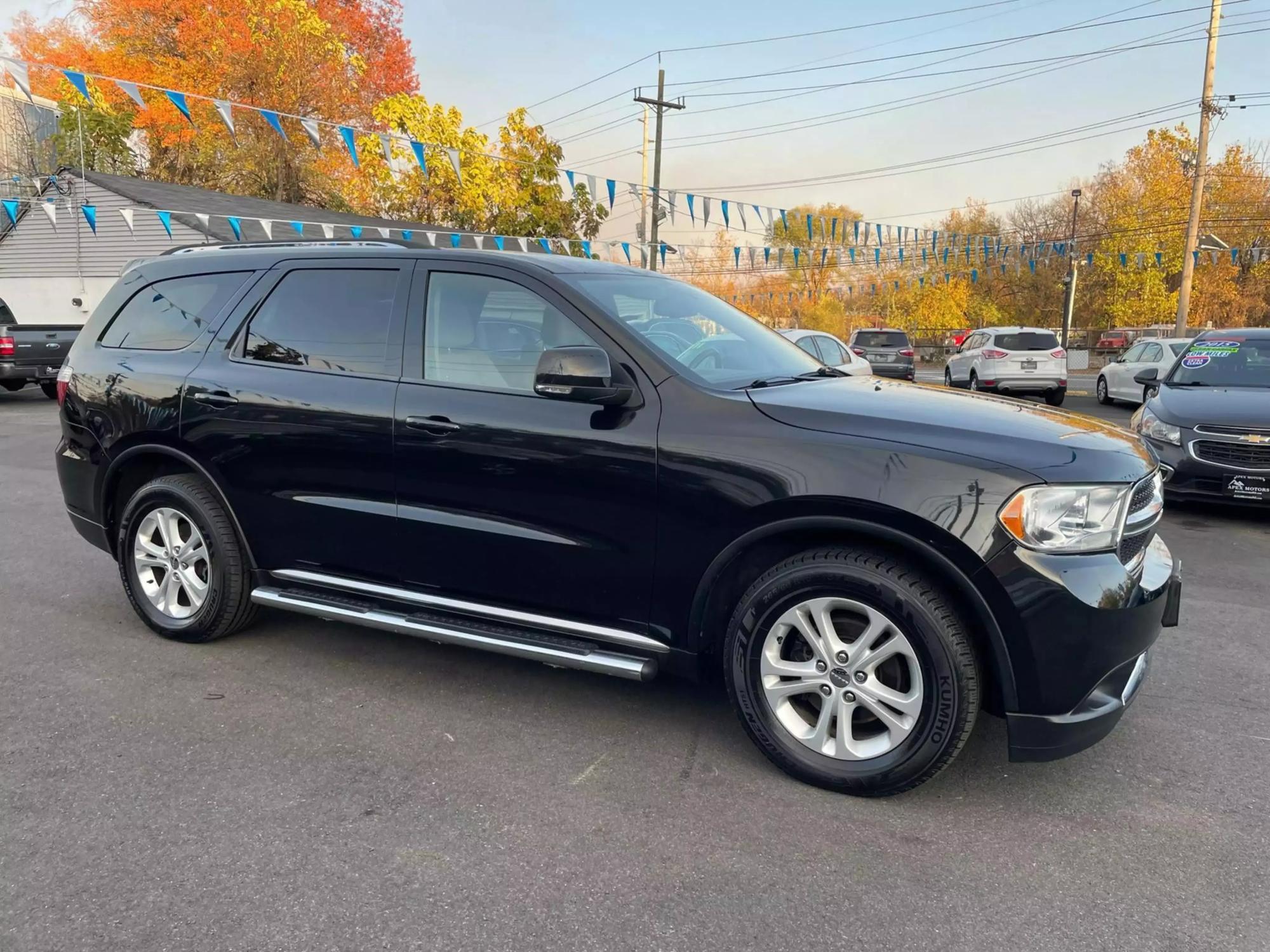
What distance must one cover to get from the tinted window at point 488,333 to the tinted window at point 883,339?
833 inches

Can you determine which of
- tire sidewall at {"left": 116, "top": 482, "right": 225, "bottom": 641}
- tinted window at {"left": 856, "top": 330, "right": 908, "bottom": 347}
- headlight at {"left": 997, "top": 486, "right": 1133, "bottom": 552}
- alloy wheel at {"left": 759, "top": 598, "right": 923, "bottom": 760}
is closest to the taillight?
tire sidewall at {"left": 116, "top": 482, "right": 225, "bottom": 641}

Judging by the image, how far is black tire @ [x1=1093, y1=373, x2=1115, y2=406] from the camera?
19078mm

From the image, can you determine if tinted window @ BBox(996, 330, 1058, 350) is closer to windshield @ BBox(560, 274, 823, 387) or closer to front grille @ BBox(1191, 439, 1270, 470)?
front grille @ BBox(1191, 439, 1270, 470)

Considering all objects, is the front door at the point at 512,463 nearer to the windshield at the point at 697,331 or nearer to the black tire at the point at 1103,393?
the windshield at the point at 697,331

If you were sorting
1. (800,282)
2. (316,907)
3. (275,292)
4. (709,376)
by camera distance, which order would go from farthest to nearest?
(800,282) < (275,292) < (709,376) < (316,907)

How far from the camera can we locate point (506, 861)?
2.59 m

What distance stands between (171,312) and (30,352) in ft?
43.0

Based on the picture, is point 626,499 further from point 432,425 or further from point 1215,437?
point 1215,437

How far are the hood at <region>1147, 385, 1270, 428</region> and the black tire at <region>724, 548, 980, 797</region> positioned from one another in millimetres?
5501

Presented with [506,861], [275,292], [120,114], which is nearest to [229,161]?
[120,114]

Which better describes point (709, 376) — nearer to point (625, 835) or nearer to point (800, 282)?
point (625, 835)

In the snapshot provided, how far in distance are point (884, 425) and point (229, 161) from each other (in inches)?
1580

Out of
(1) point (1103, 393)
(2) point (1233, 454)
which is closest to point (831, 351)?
(2) point (1233, 454)

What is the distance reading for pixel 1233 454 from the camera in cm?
686
